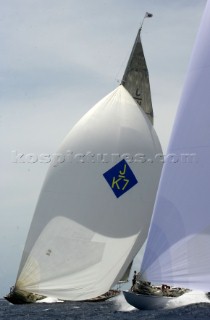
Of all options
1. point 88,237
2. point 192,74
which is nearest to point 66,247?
point 88,237

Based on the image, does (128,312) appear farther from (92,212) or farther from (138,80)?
(138,80)

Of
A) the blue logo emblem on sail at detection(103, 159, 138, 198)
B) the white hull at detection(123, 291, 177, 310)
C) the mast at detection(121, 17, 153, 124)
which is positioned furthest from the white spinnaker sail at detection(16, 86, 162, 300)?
the mast at detection(121, 17, 153, 124)

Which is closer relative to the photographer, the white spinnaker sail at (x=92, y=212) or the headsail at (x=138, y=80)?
the white spinnaker sail at (x=92, y=212)

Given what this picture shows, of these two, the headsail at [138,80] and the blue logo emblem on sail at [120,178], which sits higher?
the headsail at [138,80]

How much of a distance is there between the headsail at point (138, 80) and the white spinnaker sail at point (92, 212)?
2.93m

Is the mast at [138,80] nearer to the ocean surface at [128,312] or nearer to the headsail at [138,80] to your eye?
the headsail at [138,80]

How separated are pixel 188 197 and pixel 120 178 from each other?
26.4 ft

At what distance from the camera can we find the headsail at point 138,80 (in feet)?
112

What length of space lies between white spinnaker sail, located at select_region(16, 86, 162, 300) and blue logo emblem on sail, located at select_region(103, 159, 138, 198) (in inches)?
1.6

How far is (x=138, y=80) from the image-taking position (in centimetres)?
3419

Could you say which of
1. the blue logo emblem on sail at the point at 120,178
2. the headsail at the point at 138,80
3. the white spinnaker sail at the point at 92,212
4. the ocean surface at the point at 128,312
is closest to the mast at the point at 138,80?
the headsail at the point at 138,80

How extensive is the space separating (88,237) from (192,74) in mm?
9390

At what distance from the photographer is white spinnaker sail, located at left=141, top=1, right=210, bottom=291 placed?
21781 mm

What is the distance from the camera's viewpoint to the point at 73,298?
29234mm
